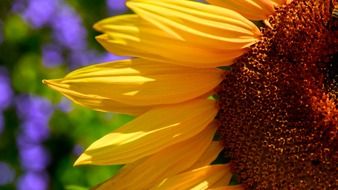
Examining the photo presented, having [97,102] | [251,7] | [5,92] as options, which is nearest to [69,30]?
[5,92]

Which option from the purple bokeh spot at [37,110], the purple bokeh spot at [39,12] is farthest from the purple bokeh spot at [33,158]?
the purple bokeh spot at [39,12]

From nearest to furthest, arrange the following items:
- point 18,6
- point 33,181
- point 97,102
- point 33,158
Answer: point 97,102, point 33,181, point 33,158, point 18,6

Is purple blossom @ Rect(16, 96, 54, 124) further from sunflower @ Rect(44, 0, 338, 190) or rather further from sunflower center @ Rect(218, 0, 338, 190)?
sunflower center @ Rect(218, 0, 338, 190)

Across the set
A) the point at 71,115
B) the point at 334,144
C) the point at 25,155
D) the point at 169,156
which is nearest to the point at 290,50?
the point at 334,144

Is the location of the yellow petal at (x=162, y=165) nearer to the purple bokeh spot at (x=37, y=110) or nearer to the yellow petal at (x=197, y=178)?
the yellow petal at (x=197, y=178)

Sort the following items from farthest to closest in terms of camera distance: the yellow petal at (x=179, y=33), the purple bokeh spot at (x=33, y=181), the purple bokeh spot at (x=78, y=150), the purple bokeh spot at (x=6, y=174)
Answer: the purple bokeh spot at (x=6, y=174) < the purple bokeh spot at (x=33, y=181) < the purple bokeh spot at (x=78, y=150) < the yellow petal at (x=179, y=33)

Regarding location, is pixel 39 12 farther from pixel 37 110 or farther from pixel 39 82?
pixel 37 110
